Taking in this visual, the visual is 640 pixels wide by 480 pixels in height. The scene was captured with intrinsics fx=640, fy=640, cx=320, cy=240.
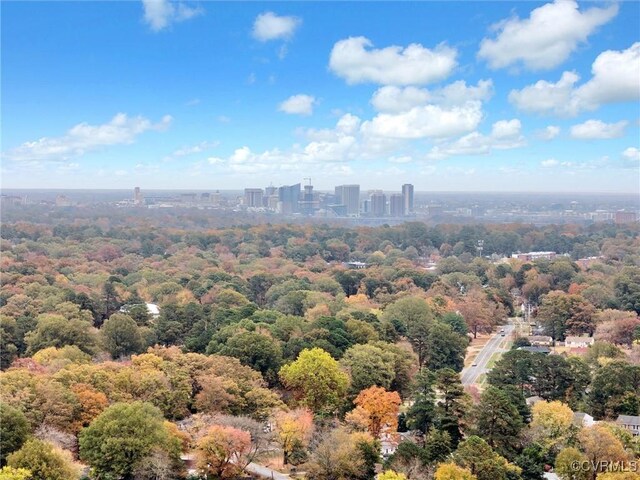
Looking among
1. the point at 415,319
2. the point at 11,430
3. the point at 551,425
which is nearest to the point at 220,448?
the point at 11,430

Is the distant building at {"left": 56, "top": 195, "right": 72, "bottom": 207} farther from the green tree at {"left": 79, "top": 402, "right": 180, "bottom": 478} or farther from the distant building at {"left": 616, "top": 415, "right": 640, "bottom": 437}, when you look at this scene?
the distant building at {"left": 616, "top": 415, "right": 640, "bottom": 437}

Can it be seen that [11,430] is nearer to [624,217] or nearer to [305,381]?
[305,381]

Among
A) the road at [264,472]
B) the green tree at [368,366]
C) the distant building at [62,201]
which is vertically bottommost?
the road at [264,472]

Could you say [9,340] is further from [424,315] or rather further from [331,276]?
[331,276]

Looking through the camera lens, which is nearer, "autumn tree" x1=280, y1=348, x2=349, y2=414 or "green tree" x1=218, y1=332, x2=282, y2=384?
"autumn tree" x1=280, y1=348, x2=349, y2=414

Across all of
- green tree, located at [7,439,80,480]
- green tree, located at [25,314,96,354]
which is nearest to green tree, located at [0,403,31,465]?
green tree, located at [7,439,80,480]

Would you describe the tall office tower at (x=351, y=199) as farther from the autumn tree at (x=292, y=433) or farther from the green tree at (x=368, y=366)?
the autumn tree at (x=292, y=433)

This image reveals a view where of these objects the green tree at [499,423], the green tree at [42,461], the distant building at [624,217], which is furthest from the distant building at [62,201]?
the green tree at [499,423]
